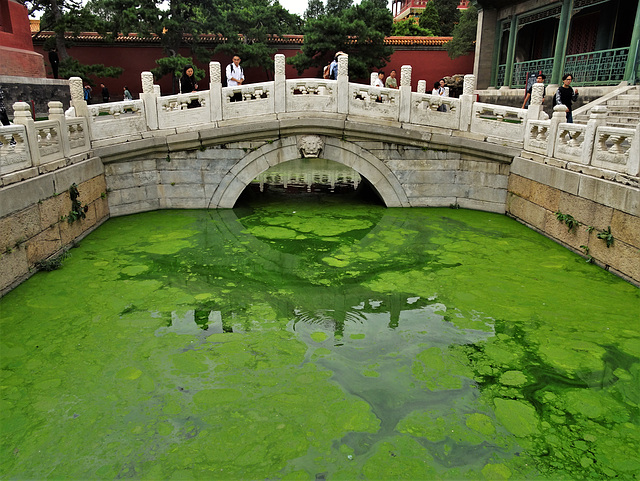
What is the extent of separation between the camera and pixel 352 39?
16.2 metres

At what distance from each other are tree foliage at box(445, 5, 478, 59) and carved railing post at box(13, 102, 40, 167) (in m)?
15.0

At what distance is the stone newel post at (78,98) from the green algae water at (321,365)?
180 centimetres

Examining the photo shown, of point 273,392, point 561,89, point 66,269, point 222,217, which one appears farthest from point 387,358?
point 561,89

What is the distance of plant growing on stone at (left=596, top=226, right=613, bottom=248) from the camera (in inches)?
199

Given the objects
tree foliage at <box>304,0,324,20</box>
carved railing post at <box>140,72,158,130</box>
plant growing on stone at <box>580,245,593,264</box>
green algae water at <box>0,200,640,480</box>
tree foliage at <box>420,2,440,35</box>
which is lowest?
green algae water at <box>0,200,640,480</box>

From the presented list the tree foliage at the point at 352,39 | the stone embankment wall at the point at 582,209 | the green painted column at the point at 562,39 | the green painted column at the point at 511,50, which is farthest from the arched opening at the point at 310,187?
the green painted column at the point at 562,39

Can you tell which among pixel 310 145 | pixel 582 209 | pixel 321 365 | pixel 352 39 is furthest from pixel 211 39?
pixel 321 365

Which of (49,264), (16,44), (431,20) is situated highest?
(431,20)

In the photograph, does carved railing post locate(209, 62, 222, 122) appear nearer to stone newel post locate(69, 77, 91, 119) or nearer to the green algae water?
stone newel post locate(69, 77, 91, 119)

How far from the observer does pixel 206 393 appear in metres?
3.22

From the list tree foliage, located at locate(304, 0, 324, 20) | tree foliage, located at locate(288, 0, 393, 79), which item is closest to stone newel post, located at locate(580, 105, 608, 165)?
tree foliage, located at locate(288, 0, 393, 79)

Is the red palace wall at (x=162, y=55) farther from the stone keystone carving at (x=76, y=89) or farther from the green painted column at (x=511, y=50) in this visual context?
the stone keystone carving at (x=76, y=89)

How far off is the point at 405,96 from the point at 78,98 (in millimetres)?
4526

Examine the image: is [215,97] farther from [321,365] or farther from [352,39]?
[352,39]
